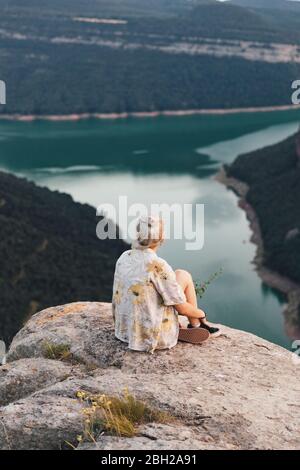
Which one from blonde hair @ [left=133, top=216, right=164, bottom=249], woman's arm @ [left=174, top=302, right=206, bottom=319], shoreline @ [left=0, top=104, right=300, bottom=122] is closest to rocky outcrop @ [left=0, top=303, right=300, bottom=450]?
woman's arm @ [left=174, top=302, right=206, bottom=319]

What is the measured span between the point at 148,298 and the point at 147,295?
0.05m

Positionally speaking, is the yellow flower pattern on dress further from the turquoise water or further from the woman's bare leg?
the turquoise water

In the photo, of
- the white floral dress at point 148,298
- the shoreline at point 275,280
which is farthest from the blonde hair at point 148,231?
the shoreline at point 275,280

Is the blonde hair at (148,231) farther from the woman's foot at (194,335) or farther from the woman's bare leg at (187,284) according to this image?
the woman's foot at (194,335)

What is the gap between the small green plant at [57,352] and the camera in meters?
8.95

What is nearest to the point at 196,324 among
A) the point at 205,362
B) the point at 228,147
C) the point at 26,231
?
the point at 205,362

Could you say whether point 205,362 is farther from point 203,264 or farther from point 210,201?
point 210,201

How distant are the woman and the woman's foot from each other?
0.85 feet

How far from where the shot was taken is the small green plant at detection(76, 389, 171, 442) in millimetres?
6227

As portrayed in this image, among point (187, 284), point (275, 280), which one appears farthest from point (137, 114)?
point (187, 284)

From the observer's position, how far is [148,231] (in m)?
8.70

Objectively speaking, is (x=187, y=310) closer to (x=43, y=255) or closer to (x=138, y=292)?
(x=138, y=292)

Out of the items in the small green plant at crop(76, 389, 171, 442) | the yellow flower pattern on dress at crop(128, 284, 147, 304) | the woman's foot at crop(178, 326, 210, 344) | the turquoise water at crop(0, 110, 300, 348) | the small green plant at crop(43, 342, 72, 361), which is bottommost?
the small green plant at crop(76, 389, 171, 442)

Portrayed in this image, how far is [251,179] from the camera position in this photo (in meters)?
104
